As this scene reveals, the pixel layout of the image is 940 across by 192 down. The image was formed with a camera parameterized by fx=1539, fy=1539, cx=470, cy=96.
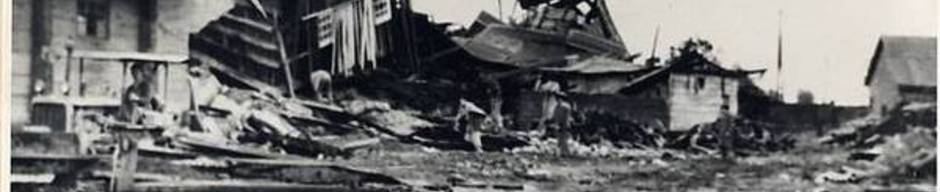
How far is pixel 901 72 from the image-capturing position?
2459 mm

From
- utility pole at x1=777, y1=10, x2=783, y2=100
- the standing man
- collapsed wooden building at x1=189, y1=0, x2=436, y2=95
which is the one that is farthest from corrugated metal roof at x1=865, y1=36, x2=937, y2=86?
the standing man

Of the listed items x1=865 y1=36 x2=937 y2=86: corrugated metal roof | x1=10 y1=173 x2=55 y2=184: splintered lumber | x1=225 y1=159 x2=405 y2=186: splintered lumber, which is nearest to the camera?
x1=10 y1=173 x2=55 y2=184: splintered lumber

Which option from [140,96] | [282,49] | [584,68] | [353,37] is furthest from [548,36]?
[140,96]

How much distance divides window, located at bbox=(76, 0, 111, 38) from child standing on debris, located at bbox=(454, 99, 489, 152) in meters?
0.55

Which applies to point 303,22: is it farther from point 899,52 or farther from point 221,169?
point 899,52

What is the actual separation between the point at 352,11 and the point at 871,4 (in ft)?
2.72

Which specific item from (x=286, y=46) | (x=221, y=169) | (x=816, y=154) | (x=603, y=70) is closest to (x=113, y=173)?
(x=221, y=169)

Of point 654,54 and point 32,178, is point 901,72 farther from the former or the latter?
point 32,178

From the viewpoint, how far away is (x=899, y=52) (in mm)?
2445

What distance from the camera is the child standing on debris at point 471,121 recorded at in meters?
2.39

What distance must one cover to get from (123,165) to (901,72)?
1.22 meters

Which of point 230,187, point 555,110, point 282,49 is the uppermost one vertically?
point 282,49

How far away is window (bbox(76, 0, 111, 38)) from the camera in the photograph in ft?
7.35

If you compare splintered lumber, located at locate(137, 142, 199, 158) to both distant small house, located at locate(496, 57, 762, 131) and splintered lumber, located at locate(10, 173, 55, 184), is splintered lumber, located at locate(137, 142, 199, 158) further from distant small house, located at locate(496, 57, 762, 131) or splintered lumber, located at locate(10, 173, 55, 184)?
distant small house, located at locate(496, 57, 762, 131)
